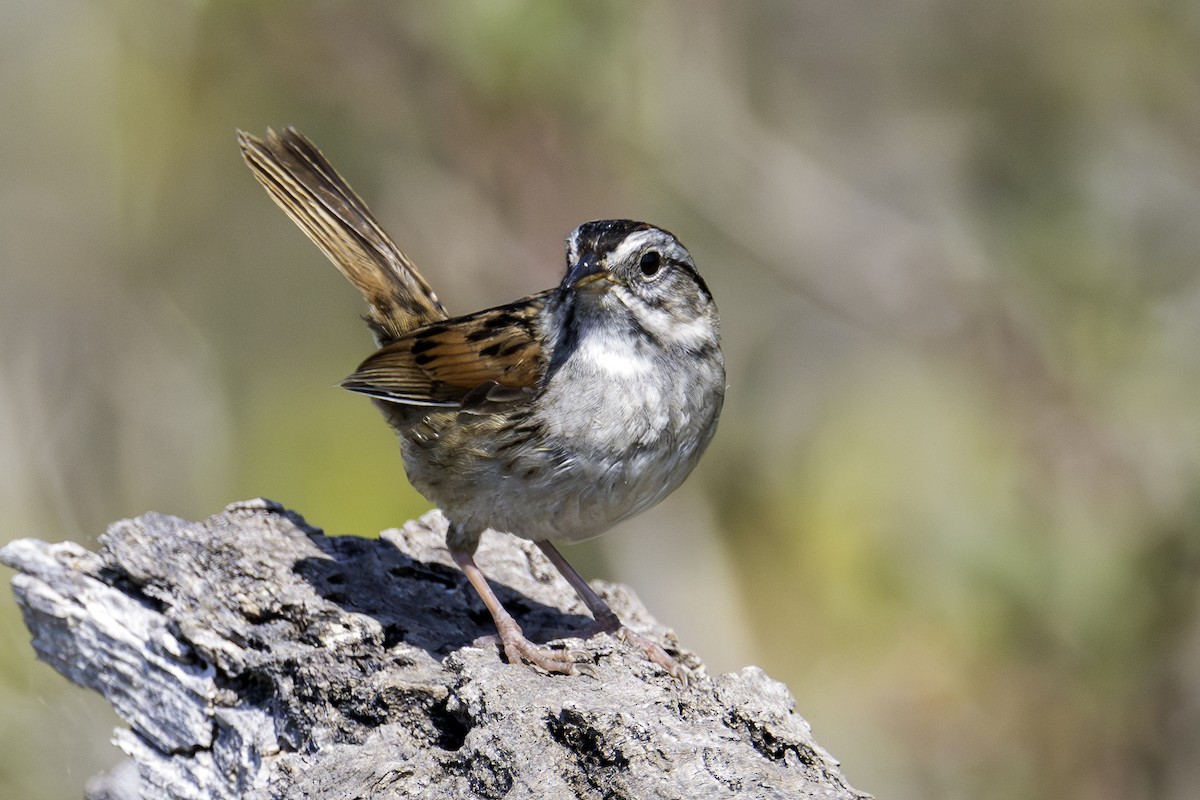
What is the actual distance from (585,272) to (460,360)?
593 mm

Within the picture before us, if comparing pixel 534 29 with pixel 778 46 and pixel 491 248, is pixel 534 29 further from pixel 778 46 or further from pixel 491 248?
pixel 778 46

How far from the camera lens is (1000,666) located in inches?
202

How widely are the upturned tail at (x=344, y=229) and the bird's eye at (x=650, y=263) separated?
103 centimetres

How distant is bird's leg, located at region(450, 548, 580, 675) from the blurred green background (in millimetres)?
1778

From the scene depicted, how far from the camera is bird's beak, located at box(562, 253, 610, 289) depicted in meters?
3.27

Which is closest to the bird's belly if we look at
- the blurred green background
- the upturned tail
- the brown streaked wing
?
the brown streaked wing

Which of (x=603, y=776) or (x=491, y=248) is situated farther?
(x=491, y=248)

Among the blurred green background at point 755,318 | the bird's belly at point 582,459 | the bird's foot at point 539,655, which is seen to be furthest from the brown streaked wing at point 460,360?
the blurred green background at point 755,318

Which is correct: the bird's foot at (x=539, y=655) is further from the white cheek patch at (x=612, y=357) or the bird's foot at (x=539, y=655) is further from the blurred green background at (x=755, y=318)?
the blurred green background at (x=755, y=318)

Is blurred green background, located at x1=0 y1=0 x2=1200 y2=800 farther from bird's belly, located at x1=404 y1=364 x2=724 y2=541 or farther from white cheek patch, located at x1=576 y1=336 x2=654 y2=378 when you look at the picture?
white cheek patch, located at x1=576 y1=336 x2=654 y2=378

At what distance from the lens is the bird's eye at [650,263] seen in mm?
3426

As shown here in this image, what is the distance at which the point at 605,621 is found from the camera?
3.54 m

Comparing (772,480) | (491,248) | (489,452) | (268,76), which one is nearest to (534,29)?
(491,248)

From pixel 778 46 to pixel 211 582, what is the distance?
17.8 feet
